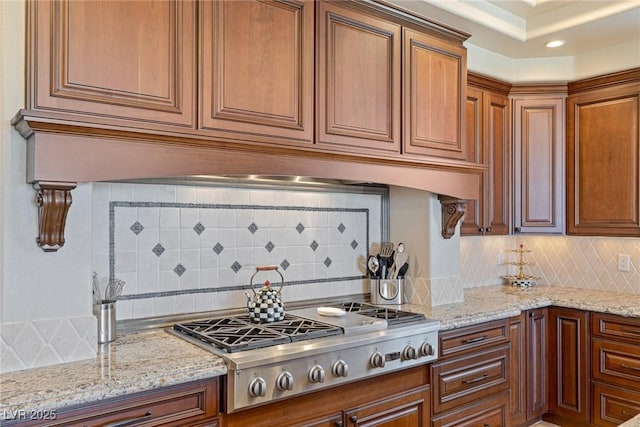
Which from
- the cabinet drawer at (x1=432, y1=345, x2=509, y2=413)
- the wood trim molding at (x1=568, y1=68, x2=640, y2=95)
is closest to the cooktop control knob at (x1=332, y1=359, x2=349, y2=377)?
the cabinet drawer at (x1=432, y1=345, x2=509, y2=413)

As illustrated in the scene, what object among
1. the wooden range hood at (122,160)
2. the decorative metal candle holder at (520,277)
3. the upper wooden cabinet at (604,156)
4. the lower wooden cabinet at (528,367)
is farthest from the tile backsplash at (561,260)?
the wooden range hood at (122,160)

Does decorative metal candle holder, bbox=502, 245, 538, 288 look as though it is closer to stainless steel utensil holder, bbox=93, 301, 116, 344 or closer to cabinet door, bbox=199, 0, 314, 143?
cabinet door, bbox=199, 0, 314, 143

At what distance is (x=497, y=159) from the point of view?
3.57 m

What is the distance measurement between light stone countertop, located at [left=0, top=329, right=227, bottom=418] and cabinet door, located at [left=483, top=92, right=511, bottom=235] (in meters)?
2.43

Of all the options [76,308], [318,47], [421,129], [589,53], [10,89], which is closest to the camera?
[10,89]

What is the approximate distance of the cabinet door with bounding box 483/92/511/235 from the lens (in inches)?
138

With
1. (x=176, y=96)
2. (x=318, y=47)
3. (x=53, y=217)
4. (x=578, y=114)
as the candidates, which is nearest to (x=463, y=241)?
(x=578, y=114)

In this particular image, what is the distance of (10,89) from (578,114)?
361 cm

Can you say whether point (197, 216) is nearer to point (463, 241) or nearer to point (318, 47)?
point (318, 47)

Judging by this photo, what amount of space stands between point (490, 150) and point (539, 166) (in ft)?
1.51

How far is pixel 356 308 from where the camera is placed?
2.73 meters

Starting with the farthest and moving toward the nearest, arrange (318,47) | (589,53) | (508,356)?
(589,53)
(508,356)
(318,47)

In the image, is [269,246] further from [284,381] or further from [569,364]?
[569,364]

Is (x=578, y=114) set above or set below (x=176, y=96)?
above
